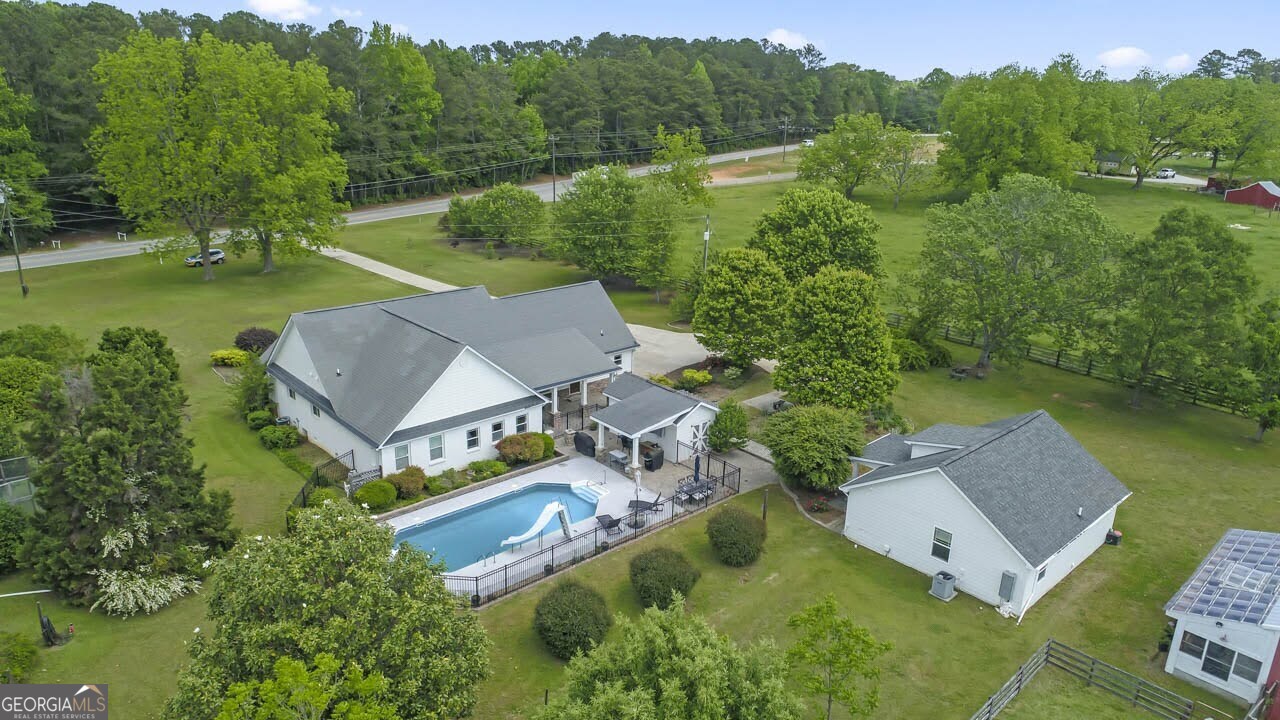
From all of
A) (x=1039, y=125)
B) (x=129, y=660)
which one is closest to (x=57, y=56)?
(x=129, y=660)

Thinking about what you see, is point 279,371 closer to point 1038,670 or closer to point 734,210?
point 1038,670

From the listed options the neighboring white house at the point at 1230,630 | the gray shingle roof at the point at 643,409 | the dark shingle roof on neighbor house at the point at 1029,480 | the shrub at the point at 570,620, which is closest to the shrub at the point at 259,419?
the gray shingle roof at the point at 643,409

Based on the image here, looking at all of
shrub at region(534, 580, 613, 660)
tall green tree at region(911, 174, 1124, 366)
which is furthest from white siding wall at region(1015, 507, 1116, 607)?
tall green tree at region(911, 174, 1124, 366)

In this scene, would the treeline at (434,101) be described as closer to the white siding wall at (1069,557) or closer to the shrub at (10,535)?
the shrub at (10,535)

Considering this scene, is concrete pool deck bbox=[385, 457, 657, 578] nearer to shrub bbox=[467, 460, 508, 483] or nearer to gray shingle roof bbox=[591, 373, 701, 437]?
shrub bbox=[467, 460, 508, 483]

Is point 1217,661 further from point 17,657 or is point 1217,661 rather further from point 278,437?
point 278,437
